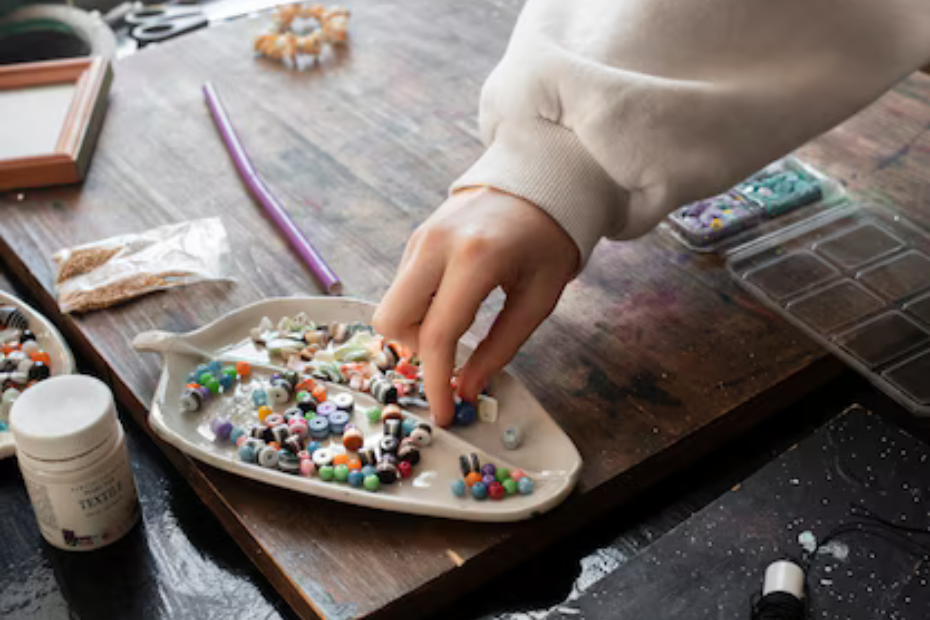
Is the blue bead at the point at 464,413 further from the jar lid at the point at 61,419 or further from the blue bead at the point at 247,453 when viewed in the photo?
the jar lid at the point at 61,419

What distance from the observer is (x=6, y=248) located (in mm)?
1065

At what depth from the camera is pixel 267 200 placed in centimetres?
109

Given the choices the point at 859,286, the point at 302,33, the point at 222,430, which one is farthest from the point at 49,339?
the point at 859,286

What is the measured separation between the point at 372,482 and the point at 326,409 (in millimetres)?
99

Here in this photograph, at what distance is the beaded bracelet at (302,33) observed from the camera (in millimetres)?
1353

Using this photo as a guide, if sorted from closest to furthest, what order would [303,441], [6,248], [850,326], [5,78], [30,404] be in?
[30,404] < [303,441] < [850,326] < [6,248] < [5,78]

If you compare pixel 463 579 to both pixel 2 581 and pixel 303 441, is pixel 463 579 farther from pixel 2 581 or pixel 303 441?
pixel 2 581

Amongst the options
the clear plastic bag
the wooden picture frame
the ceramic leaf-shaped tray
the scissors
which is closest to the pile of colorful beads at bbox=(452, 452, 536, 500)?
the ceramic leaf-shaped tray

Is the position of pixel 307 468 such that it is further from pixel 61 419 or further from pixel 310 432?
pixel 61 419

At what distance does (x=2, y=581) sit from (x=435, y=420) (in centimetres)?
34

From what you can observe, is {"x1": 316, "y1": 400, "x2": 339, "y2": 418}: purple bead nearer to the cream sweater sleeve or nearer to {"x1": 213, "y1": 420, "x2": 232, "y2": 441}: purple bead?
{"x1": 213, "y1": 420, "x2": 232, "y2": 441}: purple bead

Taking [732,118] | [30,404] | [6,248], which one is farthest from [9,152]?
[732,118]

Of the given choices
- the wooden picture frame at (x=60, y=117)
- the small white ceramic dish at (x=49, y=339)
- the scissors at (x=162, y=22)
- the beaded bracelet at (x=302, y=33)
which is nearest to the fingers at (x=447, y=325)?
the small white ceramic dish at (x=49, y=339)

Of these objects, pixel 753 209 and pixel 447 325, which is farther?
pixel 753 209
